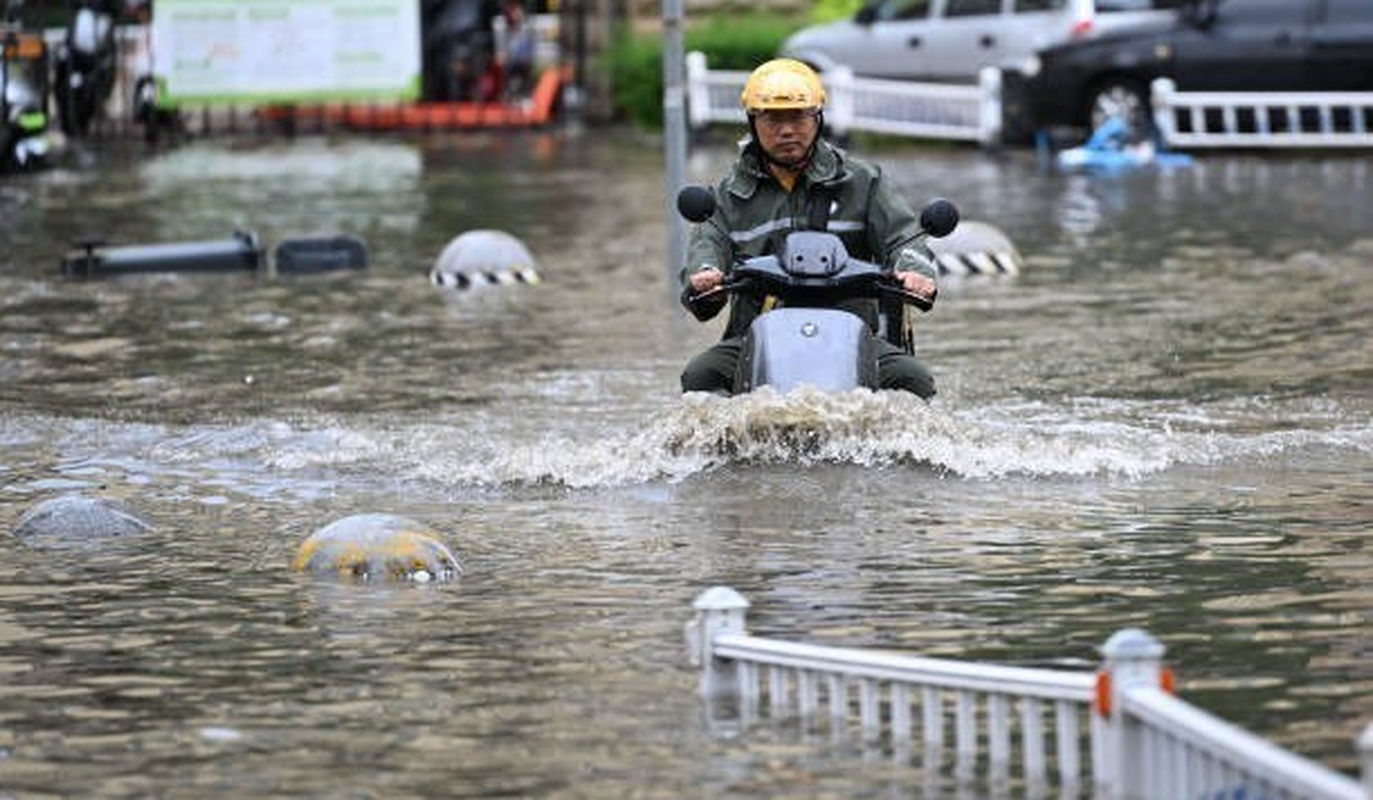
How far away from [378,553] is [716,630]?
7.75 ft

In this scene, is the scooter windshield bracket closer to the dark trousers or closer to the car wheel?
the dark trousers

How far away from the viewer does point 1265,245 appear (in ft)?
72.1

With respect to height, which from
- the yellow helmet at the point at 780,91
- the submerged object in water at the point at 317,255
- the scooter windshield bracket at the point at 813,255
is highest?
the yellow helmet at the point at 780,91

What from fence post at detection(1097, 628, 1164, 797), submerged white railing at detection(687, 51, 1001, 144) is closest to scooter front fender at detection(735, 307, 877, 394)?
fence post at detection(1097, 628, 1164, 797)

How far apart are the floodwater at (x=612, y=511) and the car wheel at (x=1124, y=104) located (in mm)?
9763

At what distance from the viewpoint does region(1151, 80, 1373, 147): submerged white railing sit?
31141 millimetres

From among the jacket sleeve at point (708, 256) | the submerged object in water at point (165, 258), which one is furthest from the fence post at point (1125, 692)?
the submerged object in water at point (165, 258)

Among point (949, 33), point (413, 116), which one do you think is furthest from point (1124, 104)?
point (413, 116)

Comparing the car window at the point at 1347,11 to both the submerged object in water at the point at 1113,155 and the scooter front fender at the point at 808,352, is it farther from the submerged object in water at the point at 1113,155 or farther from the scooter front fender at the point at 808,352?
the scooter front fender at the point at 808,352

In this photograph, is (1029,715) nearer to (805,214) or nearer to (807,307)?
(807,307)

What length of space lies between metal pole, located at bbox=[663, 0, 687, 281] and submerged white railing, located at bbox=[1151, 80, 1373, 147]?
12730 mm

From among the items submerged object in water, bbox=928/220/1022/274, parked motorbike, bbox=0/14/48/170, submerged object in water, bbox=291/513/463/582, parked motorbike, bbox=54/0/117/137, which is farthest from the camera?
parked motorbike, bbox=54/0/117/137

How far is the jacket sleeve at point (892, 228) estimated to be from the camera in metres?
12.3

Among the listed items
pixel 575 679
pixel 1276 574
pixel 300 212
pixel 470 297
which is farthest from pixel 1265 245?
pixel 575 679
